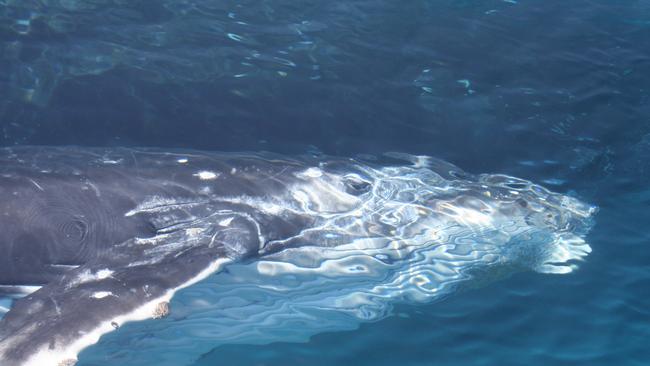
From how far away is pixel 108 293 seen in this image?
5996mm

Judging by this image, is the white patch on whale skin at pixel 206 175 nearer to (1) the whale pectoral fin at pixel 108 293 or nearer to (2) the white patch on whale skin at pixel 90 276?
(1) the whale pectoral fin at pixel 108 293

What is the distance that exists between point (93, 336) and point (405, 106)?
25.7 feet

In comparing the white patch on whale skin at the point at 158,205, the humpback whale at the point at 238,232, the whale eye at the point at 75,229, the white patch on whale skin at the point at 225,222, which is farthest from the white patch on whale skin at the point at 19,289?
the white patch on whale skin at the point at 225,222

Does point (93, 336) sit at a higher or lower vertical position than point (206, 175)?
lower

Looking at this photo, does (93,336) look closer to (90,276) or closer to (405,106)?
(90,276)

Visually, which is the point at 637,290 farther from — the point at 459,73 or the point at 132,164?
the point at 132,164

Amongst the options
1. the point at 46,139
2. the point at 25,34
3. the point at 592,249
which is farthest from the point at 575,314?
the point at 25,34

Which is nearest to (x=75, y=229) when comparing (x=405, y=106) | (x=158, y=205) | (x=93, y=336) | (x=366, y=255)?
(x=158, y=205)

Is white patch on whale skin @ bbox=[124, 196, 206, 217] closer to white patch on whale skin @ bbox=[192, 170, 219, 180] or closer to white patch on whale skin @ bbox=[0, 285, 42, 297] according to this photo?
white patch on whale skin @ bbox=[192, 170, 219, 180]

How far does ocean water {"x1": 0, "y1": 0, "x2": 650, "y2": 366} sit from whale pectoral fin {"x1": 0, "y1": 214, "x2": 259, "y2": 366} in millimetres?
2331

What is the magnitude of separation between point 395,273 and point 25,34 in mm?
8975

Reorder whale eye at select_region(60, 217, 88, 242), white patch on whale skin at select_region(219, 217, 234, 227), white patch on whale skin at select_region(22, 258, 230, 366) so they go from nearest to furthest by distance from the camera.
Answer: white patch on whale skin at select_region(22, 258, 230, 366), whale eye at select_region(60, 217, 88, 242), white patch on whale skin at select_region(219, 217, 234, 227)

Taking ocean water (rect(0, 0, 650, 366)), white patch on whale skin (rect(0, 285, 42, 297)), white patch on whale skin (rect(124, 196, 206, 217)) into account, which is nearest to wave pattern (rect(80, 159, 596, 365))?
ocean water (rect(0, 0, 650, 366))

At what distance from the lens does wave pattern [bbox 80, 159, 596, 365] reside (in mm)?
8250
